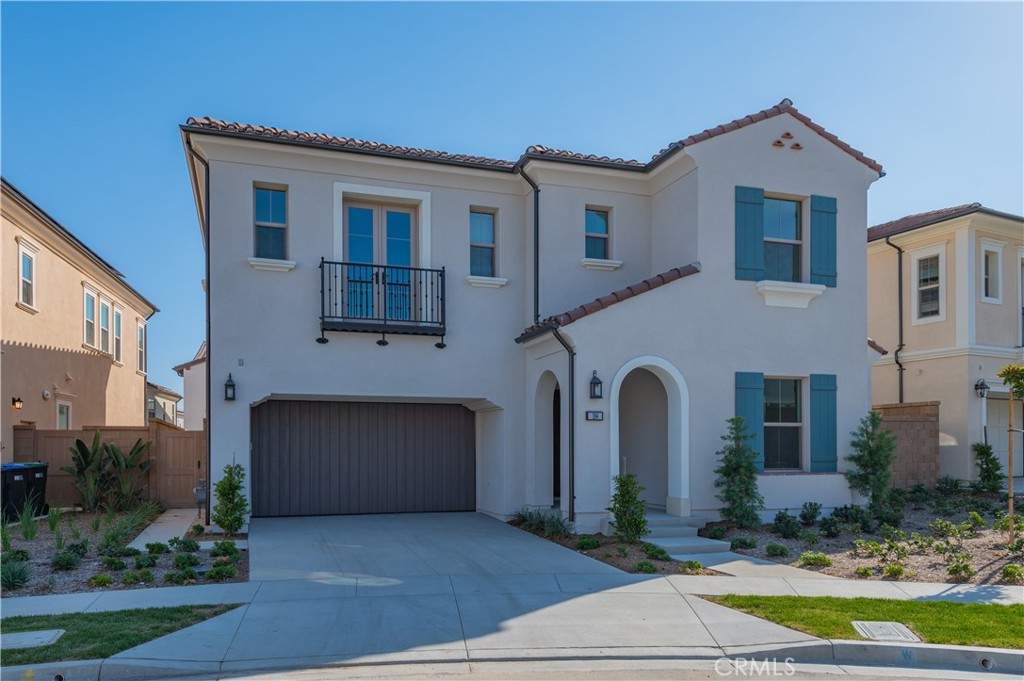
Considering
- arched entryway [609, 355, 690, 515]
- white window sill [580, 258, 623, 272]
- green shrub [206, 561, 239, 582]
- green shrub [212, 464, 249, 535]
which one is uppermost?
white window sill [580, 258, 623, 272]

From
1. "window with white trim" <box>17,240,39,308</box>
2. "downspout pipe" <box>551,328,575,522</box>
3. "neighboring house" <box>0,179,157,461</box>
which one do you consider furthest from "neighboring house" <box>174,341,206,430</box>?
"downspout pipe" <box>551,328,575,522</box>

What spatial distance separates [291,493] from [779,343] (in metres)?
9.01

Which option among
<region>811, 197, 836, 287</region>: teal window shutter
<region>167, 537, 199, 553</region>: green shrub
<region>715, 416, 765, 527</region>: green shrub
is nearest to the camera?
<region>167, 537, 199, 553</region>: green shrub

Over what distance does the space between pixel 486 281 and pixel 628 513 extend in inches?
192

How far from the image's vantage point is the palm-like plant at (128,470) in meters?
14.8

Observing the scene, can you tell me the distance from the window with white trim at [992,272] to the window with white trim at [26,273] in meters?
21.6

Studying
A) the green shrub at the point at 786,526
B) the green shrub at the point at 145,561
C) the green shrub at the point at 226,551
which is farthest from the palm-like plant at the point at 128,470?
the green shrub at the point at 786,526

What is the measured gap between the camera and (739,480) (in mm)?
12891

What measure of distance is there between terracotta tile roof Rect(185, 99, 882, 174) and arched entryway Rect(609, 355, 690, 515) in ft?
12.2

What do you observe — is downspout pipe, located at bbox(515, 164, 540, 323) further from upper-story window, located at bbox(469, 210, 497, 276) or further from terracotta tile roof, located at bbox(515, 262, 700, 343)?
upper-story window, located at bbox(469, 210, 497, 276)

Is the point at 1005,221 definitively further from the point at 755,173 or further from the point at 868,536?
the point at 868,536

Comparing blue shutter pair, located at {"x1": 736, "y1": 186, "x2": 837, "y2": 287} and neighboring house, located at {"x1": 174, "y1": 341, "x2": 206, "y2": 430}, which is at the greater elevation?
blue shutter pair, located at {"x1": 736, "y1": 186, "x2": 837, "y2": 287}

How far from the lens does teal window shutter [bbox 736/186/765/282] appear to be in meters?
13.8

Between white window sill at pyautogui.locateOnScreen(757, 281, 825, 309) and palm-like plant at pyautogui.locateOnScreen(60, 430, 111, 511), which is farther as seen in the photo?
palm-like plant at pyautogui.locateOnScreen(60, 430, 111, 511)
